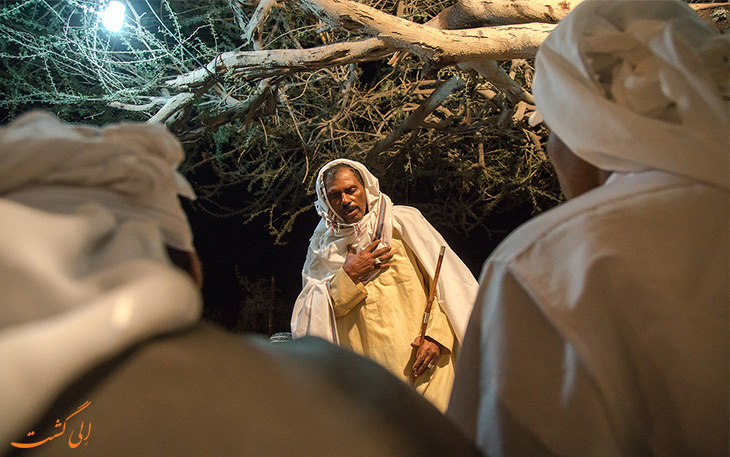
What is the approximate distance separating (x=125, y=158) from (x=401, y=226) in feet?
6.85

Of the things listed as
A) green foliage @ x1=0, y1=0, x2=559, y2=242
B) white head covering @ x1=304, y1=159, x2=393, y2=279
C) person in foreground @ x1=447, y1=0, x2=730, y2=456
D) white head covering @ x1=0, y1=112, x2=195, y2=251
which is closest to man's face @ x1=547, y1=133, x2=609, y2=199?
person in foreground @ x1=447, y1=0, x2=730, y2=456

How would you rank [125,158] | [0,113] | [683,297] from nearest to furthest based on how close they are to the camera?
[125,158] < [683,297] < [0,113]

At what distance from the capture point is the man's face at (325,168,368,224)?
8.53 ft

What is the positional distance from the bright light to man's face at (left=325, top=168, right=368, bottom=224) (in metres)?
1.60

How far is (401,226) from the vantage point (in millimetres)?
2602

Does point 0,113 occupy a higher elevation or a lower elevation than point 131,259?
lower

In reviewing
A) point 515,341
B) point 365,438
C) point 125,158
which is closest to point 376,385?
point 365,438

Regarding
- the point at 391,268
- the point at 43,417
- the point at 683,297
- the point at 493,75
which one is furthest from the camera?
the point at 493,75

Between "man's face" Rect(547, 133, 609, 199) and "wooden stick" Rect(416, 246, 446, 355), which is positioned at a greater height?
"man's face" Rect(547, 133, 609, 199)

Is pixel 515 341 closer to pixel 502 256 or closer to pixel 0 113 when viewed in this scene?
pixel 502 256

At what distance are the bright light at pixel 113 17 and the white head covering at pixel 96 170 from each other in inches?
106

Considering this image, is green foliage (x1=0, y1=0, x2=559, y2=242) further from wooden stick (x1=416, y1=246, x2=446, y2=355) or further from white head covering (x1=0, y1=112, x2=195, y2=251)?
white head covering (x1=0, y1=112, x2=195, y2=251)

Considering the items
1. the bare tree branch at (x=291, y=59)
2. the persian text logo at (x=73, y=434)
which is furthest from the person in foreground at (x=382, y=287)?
the persian text logo at (x=73, y=434)

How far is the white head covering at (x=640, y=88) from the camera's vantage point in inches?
31.4
